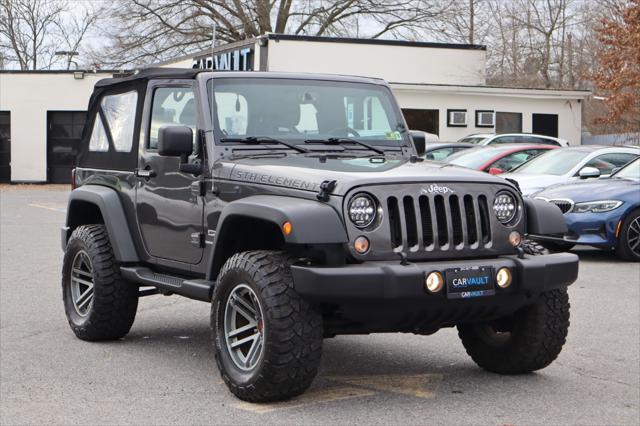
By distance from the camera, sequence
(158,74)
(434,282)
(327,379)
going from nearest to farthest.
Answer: (434,282)
(327,379)
(158,74)

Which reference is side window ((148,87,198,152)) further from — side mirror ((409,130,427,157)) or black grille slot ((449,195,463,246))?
black grille slot ((449,195,463,246))

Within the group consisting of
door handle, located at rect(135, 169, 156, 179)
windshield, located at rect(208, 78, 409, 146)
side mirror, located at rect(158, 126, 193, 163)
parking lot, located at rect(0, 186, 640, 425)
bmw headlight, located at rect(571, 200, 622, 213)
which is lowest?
parking lot, located at rect(0, 186, 640, 425)

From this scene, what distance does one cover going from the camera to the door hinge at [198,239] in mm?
7188

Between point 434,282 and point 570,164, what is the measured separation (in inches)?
441

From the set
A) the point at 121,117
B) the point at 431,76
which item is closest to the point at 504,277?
the point at 121,117

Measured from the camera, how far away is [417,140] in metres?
8.04

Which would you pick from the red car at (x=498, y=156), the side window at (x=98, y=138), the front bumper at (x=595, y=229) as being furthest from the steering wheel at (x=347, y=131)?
the red car at (x=498, y=156)

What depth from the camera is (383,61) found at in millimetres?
34844

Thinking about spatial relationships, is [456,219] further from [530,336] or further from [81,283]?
[81,283]

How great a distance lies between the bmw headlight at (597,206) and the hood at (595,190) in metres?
0.05

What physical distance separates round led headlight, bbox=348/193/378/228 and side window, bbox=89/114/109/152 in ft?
10.7

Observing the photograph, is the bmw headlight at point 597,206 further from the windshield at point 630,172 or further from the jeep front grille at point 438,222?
the jeep front grille at point 438,222

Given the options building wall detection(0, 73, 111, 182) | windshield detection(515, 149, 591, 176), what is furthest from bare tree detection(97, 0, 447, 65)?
windshield detection(515, 149, 591, 176)

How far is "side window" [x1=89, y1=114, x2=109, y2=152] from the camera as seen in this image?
29.0 ft
